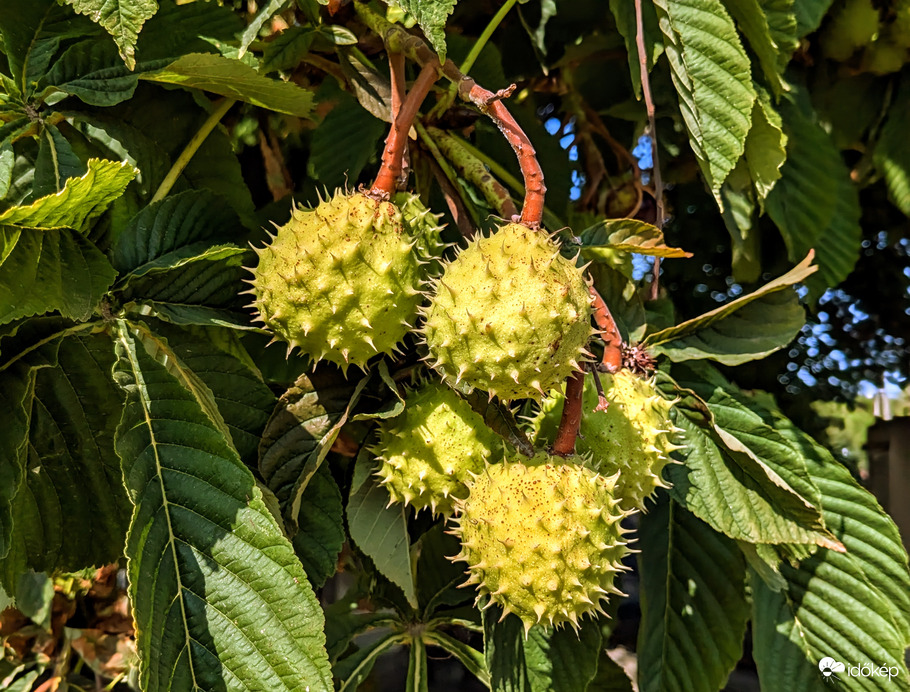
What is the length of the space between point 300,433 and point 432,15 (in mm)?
532

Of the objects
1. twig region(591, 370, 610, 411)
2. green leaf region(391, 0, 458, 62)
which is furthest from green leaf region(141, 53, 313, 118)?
twig region(591, 370, 610, 411)

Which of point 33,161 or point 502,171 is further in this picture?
point 502,171

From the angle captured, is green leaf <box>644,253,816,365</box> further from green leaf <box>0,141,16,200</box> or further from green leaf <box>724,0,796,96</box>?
green leaf <box>0,141,16,200</box>

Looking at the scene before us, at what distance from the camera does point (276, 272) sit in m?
0.89

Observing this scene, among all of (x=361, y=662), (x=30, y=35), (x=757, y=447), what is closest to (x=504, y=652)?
(x=361, y=662)

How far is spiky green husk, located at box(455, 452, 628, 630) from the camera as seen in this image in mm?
831

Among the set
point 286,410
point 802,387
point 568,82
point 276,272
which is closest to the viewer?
point 276,272

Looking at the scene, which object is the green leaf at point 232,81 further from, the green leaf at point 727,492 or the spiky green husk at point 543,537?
the green leaf at point 727,492

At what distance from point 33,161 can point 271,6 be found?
37 cm

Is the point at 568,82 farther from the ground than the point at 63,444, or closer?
farther from the ground

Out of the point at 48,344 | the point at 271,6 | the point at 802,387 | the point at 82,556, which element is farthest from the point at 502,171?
the point at 802,387

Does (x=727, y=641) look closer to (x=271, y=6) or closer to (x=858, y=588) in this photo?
(x=858, y=588)

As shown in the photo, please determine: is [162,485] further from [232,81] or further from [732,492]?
[732,492]

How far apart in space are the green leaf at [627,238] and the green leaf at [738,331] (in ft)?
0.76
